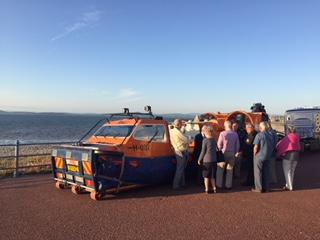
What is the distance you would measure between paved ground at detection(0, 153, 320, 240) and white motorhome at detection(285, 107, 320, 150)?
8.53 m

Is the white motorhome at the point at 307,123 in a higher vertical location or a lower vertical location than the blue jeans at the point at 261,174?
higher

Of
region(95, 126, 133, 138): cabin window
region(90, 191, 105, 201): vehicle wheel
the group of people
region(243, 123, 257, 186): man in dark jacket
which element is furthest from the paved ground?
region(95, 126, 133, 138): cabin window

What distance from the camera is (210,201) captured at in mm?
8250

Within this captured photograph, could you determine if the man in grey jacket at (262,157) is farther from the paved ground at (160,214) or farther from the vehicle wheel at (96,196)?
the vehicle wheel at (96,196)

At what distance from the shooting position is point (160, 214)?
716cm

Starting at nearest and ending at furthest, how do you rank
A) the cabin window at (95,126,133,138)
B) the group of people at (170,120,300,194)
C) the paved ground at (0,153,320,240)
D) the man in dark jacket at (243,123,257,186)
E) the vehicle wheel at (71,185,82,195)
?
the paved ground at (0,153,320,240) → the vehicle wheel at (71,185,82,195) → the group of people at (170,120,300,194) → the cabin window at (95,126,133,138) → the man in dark jacket at (243,123,257,186)

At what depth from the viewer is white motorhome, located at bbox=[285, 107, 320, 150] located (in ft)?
58.2

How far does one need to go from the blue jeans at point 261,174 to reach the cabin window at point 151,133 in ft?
8.08

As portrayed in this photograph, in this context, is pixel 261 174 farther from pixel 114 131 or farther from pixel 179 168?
pixel 114 131

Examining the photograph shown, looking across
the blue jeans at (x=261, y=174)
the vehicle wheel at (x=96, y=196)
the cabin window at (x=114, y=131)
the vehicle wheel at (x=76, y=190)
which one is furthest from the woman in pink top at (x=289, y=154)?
the vehicle wheel at (x=76, y=190)

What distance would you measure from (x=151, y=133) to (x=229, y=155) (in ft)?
6.92

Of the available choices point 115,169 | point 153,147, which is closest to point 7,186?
point 115,169

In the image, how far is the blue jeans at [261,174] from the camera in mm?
9266

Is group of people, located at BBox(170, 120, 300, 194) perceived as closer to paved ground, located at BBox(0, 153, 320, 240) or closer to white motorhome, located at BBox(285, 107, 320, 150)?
paved ground, located at BBox(0, 153, 320, 240)
